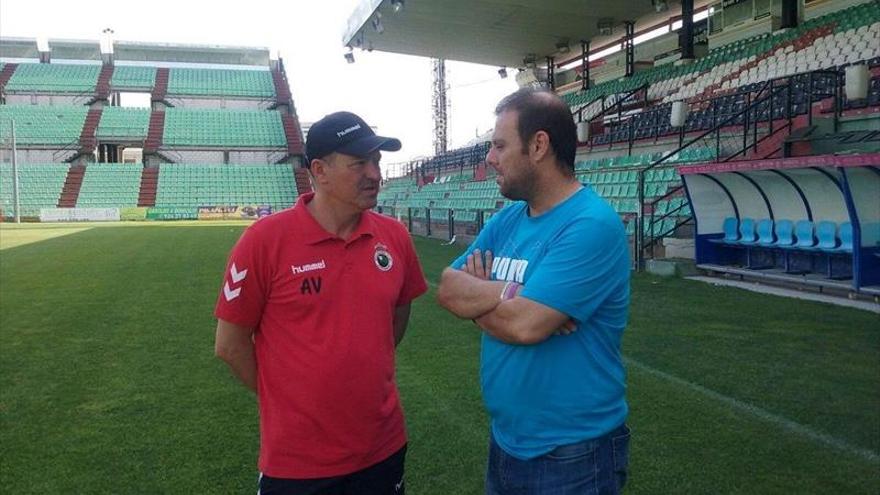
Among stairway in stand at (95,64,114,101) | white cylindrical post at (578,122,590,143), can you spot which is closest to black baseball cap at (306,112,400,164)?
white cylindrical post at (578,122,590,143)

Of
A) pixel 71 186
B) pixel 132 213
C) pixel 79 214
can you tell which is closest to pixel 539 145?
pixel 132 213

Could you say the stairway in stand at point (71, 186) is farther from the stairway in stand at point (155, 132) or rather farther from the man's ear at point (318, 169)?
the man's ear at point (318, 169)

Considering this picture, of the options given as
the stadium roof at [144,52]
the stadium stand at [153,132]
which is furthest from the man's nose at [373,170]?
the stadium roof at [144,52]

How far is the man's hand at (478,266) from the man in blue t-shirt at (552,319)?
0.11 meters

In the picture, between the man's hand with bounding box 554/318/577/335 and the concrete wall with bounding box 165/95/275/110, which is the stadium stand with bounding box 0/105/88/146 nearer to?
the concrete wall with bounding box 165/95/275/110

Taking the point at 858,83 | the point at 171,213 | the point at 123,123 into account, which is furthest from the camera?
the point at 123,123

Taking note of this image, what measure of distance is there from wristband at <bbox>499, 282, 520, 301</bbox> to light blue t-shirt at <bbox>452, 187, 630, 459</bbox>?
0.03 meters

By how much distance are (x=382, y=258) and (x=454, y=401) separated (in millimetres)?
3193

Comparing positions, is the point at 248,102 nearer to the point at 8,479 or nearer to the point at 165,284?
the point at 165,284

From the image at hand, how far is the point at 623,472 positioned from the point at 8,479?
12.2ft

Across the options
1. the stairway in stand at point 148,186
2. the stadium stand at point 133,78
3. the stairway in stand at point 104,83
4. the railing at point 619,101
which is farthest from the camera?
the stadium stand at point 133,78

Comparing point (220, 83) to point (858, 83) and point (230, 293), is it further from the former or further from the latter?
point (230, 293)

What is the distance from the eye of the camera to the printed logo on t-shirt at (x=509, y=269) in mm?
2180

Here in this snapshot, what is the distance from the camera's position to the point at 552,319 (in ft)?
6.53
